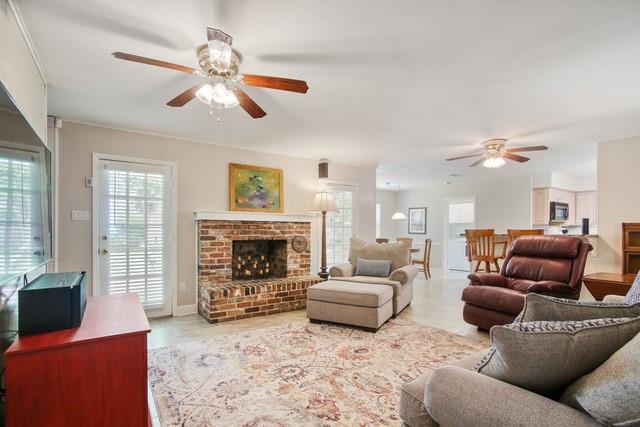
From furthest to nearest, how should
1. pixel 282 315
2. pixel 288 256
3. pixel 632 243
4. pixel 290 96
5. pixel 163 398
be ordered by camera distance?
pixel 288 256 < pixel 282 315 < pixel 632 243 < pixel 290 96 < pixel 163 398

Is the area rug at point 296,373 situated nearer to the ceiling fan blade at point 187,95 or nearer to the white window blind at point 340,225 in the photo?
the ceiling fan blade at point 187,95

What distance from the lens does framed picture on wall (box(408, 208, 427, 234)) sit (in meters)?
8.70

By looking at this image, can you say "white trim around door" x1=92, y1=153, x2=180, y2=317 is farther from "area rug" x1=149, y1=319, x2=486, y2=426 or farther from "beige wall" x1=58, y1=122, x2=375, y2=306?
"area rug" x1=149, y1=319, x2=486, y2=426

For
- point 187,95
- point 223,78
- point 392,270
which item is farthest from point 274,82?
point 392,270

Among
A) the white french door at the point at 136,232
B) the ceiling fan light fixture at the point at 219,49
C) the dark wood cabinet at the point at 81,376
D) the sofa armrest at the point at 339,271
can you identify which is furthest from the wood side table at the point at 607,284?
the white french door at the point at 136,232

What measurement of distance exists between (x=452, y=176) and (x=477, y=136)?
3.18 metres

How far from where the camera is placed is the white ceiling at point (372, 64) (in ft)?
5.60

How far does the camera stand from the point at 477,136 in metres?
3.94

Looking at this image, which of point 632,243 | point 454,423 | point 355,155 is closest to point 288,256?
point 355,155

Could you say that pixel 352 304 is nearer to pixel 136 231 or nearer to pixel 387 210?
pixel 136 231

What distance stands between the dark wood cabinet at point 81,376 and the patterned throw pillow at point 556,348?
4.85 ft

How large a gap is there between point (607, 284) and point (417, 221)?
220 inches

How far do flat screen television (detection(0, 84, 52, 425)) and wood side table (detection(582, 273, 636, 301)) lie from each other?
15.3 feet

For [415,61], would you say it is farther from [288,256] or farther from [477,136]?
[288,256]
